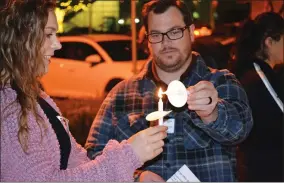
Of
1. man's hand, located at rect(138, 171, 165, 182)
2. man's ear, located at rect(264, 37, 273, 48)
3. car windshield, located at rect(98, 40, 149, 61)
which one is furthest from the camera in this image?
car windshield, located at rect(98, 40, 149, 61)

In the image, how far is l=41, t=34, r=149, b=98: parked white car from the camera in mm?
11117

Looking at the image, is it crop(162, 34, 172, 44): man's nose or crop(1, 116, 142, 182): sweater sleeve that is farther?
crop(162, 34, 172, 44): man's nose

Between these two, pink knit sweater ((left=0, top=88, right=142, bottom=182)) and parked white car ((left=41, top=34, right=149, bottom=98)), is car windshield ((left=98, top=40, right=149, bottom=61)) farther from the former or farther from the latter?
pink knit sweater ((left=0, top=88, right=142, bottom=182))

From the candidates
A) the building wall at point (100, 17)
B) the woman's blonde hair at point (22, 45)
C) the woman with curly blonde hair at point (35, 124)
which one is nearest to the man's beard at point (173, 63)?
the woman with curly blonde hair at point (35, 124)

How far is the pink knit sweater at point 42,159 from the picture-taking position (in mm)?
2238

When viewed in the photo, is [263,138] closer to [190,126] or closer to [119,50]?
[190,126]

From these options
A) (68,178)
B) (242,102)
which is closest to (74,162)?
(68,178)

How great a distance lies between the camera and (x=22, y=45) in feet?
7.90

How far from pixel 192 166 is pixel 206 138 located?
194 millimetres

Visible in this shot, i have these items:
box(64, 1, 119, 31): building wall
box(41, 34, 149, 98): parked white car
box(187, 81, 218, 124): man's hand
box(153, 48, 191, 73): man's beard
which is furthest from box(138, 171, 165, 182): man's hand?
box(64, 1, 119, 31): building wall

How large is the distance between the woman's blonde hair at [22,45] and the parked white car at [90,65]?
8478 millimetres

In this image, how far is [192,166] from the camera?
126 inches

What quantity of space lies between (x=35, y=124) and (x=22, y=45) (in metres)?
0.38

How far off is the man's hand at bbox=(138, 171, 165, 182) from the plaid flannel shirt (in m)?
0.18
